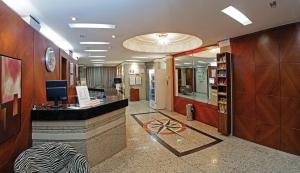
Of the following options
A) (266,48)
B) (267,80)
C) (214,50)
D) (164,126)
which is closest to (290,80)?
(267,80)

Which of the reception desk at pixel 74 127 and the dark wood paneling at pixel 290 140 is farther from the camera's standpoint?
the dark wood paneling at pixel 290 140

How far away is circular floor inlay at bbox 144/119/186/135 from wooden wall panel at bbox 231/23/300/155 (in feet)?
5.51

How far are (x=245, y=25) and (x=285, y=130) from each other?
234 cm

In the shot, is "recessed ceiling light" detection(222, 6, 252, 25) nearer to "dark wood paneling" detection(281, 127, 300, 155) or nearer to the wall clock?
"dark wood paneling" detection(281, 127, 300, 155)

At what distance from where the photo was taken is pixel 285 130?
3.83 meters

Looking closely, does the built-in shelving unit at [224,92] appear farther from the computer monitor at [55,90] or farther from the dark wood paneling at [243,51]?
the computer monitor at [55,90]

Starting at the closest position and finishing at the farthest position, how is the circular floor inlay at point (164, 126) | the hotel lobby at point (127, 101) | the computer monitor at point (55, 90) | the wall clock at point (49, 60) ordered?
the hotel lobby at point (127, 101)
the computer monitor at point (55, 90)
the wall clock at point (49, 60)
the circular floor inlay at point (164, 126)

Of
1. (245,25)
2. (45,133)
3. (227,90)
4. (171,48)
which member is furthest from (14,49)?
(171,48)

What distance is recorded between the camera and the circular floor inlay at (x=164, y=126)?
213 inches

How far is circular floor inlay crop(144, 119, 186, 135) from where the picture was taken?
541 centimetres

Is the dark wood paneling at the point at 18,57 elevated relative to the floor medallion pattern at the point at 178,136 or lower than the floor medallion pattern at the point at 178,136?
elevated

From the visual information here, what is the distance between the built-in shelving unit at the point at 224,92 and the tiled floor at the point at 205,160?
67 cm

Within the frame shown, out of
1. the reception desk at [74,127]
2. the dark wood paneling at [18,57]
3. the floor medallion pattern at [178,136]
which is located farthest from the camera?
the floor medallion pattern at [178,136]

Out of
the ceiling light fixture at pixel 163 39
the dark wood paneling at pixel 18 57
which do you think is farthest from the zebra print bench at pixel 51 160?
the ceiling light fixture at pixel 163 39
